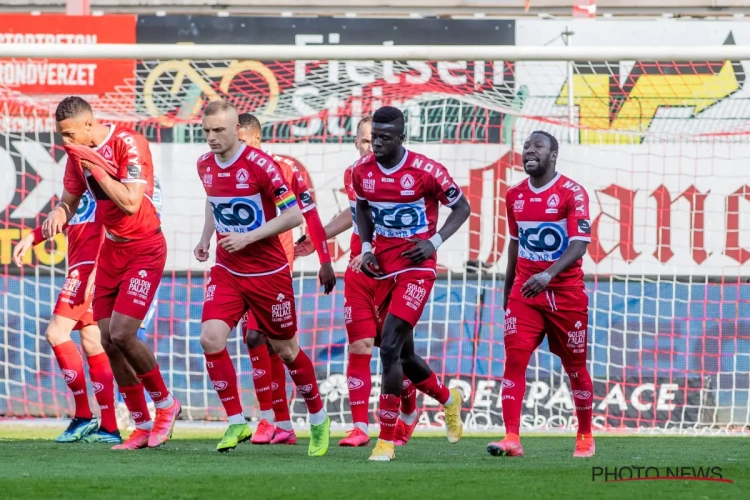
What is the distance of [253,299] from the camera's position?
7.34m

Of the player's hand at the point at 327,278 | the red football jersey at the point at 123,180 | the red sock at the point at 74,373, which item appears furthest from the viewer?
the red sock at the point at 74,373

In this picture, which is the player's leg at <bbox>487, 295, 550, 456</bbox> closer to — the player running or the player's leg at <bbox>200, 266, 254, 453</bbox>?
the player running

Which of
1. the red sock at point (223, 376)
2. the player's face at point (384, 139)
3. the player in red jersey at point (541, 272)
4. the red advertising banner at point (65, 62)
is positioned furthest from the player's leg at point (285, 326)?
the red advertising banner at point (65, 62)

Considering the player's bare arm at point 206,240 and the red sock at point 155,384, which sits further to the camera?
the player's bare arm at point 206,240

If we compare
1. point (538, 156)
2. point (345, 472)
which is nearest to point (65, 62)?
point (538, 156)

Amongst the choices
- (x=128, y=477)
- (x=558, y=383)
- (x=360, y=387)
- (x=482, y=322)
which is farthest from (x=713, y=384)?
(x=128, y=477)

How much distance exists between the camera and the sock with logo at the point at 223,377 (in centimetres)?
733

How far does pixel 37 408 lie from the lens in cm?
1169

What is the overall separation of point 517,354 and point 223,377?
177cm

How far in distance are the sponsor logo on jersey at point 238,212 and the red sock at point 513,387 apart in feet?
5.61

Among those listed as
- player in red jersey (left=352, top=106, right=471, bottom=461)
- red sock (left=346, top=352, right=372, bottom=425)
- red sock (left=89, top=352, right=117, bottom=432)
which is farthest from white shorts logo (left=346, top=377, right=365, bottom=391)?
red sock (left=89, top=352, right=117, bottom=432)

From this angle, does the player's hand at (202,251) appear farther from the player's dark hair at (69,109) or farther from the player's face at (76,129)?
the player's dark hair at (69,109)

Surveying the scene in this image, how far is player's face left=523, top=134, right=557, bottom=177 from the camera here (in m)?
7.24

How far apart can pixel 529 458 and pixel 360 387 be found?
116 centimetres
